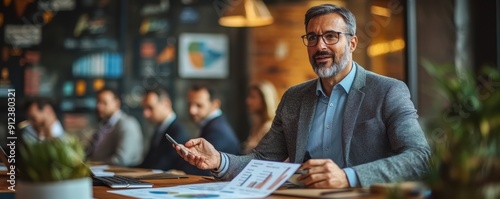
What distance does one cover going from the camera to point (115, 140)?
22.1ft

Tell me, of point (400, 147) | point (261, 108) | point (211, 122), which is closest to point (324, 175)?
point (400, 147)

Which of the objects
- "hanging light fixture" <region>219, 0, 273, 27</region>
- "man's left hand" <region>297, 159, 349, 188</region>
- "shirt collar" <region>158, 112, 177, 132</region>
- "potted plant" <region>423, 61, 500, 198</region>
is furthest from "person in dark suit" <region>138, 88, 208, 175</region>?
"potted plant" <region>423, 61, 500, 198</region>

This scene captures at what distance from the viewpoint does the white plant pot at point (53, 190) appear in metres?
1.65

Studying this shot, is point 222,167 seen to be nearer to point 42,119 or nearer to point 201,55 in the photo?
point 42,119

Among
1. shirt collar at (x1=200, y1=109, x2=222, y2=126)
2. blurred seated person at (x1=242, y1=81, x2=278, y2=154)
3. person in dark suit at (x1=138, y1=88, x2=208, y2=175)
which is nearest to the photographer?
person in dark suit at (x1=138, y1=88, x2=208, y2=175)

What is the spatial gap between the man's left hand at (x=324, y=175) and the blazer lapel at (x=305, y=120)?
656 mm

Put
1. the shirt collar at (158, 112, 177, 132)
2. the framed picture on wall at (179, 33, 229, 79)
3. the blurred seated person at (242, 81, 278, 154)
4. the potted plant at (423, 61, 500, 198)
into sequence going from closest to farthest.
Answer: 1. the potted plant at (423, 61, 500, 198)
2. the shirt collar at (158, 112, 177, 132)
3. the blurred seated person at (242, 81, 278, 154)
4. the framed picture on wall at (179, 33, 229, 79)

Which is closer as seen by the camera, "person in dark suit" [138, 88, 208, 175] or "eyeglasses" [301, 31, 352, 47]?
"eyeglasses" [301, 31, 352, 47]

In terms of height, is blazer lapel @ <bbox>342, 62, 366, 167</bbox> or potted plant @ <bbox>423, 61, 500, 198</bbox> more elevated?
potted plant @ <bbox>423, 61, 500, 198</bbox>

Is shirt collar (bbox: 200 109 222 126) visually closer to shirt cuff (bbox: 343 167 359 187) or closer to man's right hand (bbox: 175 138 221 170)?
man's right hand (bbox: 175 138 221 170)

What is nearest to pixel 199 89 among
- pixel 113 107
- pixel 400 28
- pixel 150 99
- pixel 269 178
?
pixel 150 99

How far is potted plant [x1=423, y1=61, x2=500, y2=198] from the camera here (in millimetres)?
1295

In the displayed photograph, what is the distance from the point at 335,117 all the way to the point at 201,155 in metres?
0.58

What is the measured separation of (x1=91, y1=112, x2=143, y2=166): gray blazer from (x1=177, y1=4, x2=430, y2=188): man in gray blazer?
3586 millimetres
